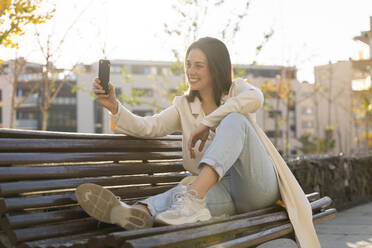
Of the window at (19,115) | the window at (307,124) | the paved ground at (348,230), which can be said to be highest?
the window at (19,115)

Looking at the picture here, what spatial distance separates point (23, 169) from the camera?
2.42m

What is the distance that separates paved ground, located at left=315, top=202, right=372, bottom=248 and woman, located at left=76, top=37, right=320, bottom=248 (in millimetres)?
2003

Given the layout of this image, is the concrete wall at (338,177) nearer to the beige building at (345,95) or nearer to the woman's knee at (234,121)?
the woman's knee at (234,121)

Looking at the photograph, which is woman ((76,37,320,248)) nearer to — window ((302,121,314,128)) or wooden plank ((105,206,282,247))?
wooden plank ((105,206,282,247))

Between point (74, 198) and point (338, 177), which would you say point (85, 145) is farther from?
point (338, 177)

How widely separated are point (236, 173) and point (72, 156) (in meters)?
0.87

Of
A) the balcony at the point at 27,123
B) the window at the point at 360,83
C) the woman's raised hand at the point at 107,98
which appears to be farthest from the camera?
the balcony at the point at 27,123

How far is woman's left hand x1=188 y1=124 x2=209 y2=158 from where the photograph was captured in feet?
9.96

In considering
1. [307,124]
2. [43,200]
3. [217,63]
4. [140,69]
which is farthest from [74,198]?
[307,124]

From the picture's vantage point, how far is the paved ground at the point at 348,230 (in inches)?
189

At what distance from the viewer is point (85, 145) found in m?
2.89

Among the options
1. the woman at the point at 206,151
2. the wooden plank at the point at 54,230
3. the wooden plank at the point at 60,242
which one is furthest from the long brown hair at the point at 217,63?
the wooden plank at the point at 60,242

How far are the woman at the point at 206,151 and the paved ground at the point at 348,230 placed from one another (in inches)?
78.9

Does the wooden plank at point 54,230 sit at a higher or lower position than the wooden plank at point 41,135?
lower
